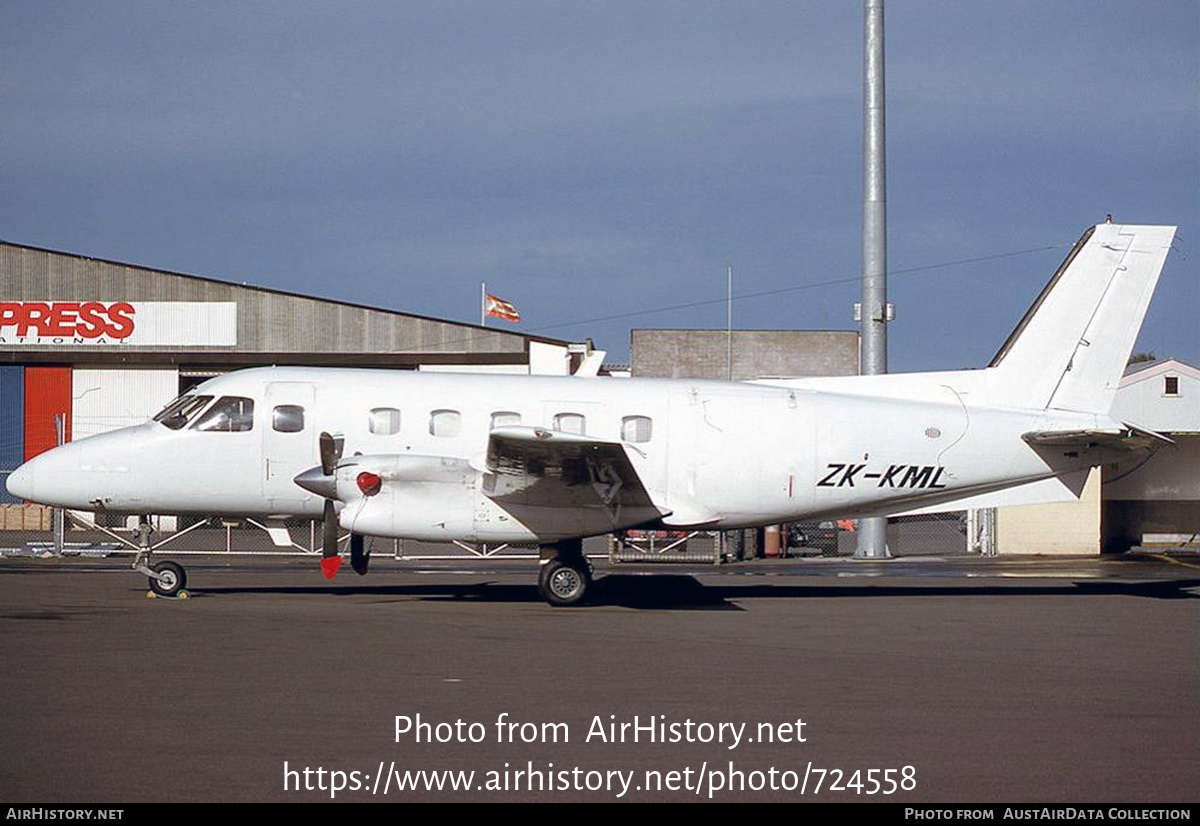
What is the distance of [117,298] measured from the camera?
43062mm

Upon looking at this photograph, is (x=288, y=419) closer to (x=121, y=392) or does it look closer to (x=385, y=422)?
(x=385, y=422)

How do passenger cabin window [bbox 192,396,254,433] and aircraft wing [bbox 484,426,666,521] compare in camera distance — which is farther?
passenger cabin window [bbox 192,396,254,433]

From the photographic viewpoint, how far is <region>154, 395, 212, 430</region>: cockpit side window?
55.8ft

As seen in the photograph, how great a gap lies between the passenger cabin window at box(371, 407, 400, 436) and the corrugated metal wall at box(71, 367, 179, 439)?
88.1 feet

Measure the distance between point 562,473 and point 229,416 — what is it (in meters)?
4.49

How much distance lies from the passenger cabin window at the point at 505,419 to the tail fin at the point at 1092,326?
6579 millimetres

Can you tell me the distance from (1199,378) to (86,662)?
92.3 feet

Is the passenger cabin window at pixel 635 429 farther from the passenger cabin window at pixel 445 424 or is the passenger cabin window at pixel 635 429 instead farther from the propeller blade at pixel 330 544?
the propeller blade at pixel 330 544

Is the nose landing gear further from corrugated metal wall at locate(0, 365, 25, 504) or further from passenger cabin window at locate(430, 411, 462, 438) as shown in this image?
corrugated metal wall at locate(0, 365, 25, 504)

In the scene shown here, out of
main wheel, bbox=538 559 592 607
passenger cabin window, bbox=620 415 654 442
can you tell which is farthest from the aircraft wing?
main wheel, bbox=538 559 592 607

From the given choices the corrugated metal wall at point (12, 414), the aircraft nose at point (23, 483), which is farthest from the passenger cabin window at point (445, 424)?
the corrugated metal wall at point (12, 414)

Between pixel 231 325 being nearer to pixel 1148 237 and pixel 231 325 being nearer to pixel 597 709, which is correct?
pixel 1148 237

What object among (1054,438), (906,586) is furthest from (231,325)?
(1054,438)

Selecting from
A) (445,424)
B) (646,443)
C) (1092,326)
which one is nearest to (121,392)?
(445,424)
